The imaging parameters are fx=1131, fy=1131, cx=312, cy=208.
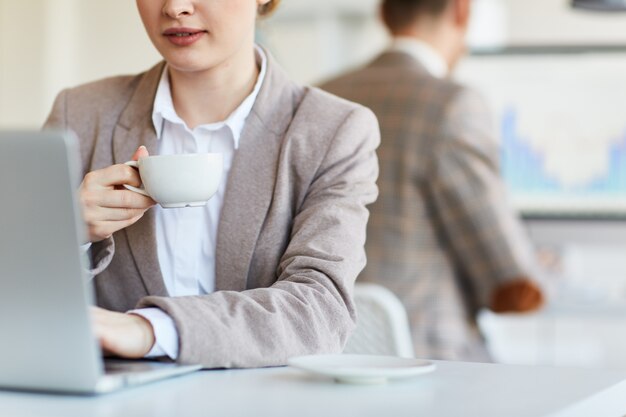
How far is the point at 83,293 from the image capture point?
918mm

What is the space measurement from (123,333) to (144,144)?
45 centimetres

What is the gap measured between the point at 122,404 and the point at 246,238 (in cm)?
48

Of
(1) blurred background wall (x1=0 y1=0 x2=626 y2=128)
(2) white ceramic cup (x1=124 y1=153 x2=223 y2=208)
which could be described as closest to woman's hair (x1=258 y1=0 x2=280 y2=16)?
(2) white ceramic cup (x1=124 y1=153 x2=223 y2=208)

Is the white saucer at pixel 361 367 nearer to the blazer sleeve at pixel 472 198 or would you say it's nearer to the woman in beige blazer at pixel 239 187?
the woman in beige blazer at pixel 239 187

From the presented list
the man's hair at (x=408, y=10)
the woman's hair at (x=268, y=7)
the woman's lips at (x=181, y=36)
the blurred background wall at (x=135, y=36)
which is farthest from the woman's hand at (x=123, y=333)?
the man's hair at (x=408, y=10)

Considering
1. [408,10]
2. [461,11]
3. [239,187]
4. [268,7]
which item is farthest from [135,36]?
[239,187]

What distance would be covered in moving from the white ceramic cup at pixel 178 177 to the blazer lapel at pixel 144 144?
0.17m

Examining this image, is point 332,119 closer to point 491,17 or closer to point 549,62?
point 549,62

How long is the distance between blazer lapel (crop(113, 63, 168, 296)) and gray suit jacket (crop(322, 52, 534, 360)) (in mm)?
1056

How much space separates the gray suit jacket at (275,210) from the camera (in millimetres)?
1222

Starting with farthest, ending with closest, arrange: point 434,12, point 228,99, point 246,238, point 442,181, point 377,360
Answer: point 434,12, point 442,181, point 228,99, point 246,238, point 377,360

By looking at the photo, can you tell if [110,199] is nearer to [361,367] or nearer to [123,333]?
[123,333]

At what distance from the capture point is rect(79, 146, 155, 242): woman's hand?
123 cm

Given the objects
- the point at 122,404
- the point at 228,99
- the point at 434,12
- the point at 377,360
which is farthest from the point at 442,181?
the point at 122,404
